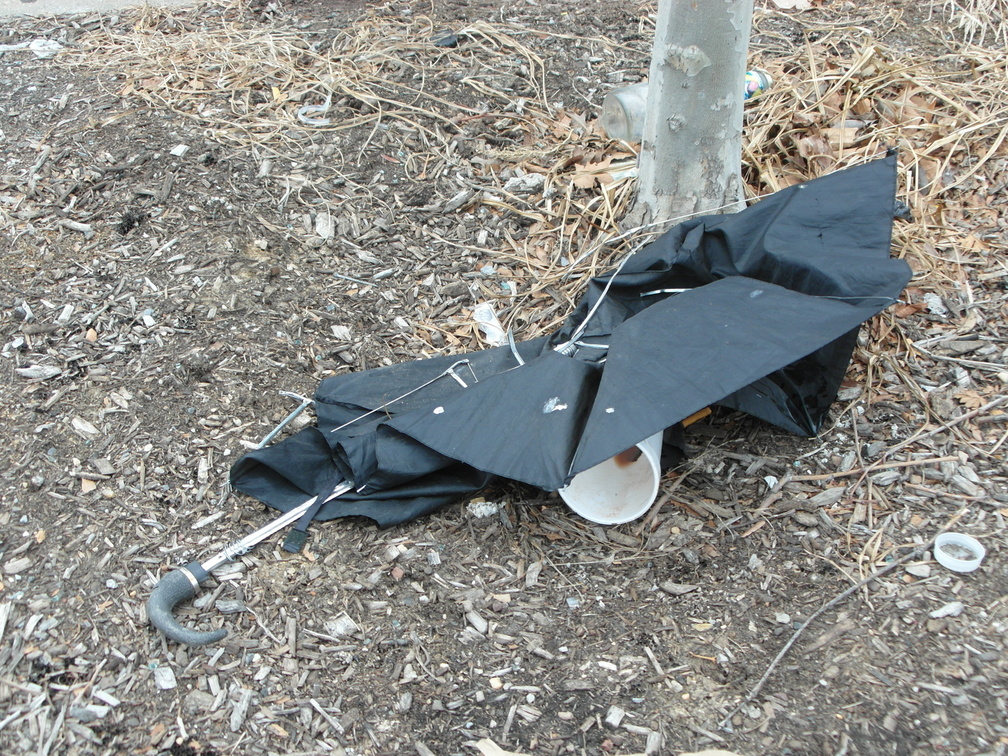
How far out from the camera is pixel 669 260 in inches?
121

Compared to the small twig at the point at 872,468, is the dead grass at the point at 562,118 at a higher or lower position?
higher

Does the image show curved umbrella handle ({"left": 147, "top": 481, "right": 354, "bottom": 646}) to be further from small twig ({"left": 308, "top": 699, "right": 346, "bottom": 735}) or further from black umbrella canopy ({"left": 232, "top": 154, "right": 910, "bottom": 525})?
small twig ({"left": 308, "top": 699, "right": 346, "bottom": 735})

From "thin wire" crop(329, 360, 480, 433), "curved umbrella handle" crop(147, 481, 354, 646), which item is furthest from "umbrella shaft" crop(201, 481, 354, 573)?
"thin wire" crop(329, 360, 480, 433)

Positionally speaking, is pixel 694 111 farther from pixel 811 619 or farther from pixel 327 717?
pixel 327 717

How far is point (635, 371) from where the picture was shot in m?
2.59

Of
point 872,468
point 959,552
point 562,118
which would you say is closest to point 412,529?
point 872,468

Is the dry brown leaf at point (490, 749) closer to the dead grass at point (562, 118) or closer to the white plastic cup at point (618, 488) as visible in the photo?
the white plastic cup at point (618, 488)

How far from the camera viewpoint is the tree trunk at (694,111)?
122 inches

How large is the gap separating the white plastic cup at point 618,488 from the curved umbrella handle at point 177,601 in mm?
1230

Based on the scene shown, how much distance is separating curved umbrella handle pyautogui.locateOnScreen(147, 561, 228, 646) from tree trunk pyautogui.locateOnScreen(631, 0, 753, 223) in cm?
241

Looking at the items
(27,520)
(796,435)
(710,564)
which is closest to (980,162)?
(796,435)

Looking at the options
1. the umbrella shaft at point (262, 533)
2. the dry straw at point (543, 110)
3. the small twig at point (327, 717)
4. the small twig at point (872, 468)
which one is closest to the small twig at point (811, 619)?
the small twig at point (872, 468)

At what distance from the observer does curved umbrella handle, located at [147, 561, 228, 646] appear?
2.44 m

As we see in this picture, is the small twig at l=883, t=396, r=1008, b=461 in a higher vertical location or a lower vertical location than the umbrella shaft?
higher
